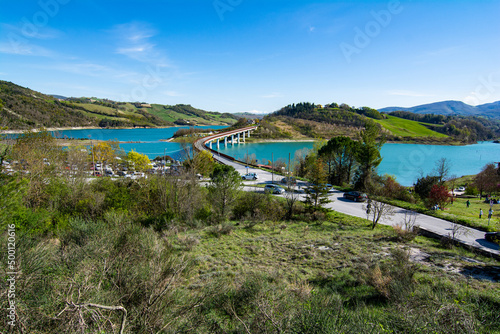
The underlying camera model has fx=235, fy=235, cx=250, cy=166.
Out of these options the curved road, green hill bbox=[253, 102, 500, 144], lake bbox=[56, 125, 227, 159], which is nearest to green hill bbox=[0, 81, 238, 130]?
lake bbox=[56, 125, 227, 159]

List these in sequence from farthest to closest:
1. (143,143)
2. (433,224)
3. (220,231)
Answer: (143,143)
(433,224)
(220,231)

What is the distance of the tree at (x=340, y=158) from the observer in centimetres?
3528

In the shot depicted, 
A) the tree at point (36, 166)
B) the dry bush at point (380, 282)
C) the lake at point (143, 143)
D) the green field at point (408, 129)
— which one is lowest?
the lake at point (143, 143)


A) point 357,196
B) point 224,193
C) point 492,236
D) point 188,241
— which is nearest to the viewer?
point 188,241

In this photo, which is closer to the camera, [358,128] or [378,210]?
[378,210]

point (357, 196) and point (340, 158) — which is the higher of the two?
point (340, 158)

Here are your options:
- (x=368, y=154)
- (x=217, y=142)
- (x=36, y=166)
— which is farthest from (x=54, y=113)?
(x=368, y=154)

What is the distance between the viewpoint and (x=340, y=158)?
3591 cm

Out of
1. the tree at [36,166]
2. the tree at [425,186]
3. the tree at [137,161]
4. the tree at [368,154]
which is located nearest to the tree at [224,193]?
the tree at [36,166]

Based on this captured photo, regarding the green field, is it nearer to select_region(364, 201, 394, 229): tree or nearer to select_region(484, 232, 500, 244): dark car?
select_region(364, 201, 394, 229): tree

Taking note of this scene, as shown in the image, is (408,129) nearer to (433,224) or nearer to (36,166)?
(433,224)

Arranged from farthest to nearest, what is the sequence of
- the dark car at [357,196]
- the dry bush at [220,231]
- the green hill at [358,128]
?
the green hill at [358,128] → the dark car at [357,196] → the dry bush at [220,231]

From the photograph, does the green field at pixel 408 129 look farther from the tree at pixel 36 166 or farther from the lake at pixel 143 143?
the tree at pixel 36 166

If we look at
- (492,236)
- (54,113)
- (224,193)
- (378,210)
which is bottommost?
(492,236)
